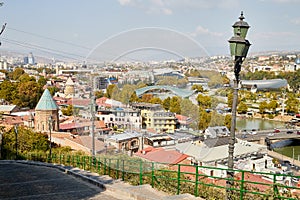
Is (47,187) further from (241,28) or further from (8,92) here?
(8,92)

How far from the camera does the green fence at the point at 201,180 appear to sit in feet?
13.7

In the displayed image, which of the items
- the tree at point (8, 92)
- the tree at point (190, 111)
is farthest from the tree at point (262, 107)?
the tree at point (190, 111)

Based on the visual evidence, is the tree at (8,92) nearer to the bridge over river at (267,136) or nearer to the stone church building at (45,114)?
the stone church building at (45,114)

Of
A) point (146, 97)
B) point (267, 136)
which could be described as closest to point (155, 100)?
point (146, 97)

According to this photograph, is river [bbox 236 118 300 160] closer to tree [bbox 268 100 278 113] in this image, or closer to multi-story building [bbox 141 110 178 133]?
tree [bbox 268 100 278 113]

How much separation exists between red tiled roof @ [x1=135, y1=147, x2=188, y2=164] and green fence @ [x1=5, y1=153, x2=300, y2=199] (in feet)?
0.24

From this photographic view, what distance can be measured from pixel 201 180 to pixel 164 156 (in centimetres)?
65

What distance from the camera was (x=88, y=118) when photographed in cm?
627

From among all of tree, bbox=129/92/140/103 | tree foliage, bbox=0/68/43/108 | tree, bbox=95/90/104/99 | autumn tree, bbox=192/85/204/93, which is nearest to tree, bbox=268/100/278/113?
tree foliage, bbox=0/68/43/108

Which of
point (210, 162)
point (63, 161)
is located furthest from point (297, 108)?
point (210, 162)

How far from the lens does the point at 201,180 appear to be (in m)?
5.25

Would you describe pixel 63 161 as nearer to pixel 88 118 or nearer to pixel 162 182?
pixel 88 118

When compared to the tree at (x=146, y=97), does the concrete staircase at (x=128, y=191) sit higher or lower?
lower

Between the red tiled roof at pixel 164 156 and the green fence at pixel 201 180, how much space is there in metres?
0.07
